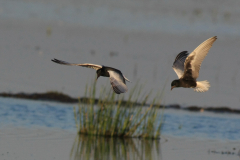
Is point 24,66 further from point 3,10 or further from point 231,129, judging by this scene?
point 3,10

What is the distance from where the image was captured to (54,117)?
43.3 feet

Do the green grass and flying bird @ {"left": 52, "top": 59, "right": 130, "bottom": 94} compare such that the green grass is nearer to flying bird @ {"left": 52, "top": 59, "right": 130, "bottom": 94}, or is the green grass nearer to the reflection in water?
the reflection in water

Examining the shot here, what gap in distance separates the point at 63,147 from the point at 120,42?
13.6 metres

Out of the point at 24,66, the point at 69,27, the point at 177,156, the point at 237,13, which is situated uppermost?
the point at 237,13

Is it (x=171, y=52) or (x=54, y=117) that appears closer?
(x=54, y=117)

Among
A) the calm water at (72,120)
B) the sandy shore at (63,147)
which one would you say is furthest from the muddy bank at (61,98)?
the sandy shore at (63,147)

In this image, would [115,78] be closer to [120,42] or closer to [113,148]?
[113,148]

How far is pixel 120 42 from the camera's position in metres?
23.7

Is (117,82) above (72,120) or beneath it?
above

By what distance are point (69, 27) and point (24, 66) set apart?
8594 millimetres

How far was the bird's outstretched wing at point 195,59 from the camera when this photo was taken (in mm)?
8688

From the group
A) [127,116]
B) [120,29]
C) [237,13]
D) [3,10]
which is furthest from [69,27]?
[127,116]

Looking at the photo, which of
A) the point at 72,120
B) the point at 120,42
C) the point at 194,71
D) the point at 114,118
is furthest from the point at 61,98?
the point at 120,42

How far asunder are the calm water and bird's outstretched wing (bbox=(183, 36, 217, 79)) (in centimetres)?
361
